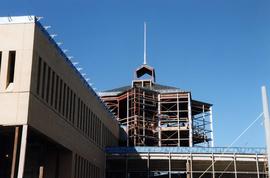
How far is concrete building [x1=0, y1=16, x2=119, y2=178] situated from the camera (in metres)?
36.2

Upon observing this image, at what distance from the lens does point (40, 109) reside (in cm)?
3809

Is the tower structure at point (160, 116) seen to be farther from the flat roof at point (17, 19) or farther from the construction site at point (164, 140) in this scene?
the flat roof at point (17, 19)

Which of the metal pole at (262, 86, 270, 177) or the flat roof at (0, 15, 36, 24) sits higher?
the flat roof at (0, 15, 36, 24)

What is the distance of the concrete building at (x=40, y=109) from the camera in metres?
36.2

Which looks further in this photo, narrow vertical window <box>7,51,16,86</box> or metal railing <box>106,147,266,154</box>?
metal railing <box>106,147,266,154</box>

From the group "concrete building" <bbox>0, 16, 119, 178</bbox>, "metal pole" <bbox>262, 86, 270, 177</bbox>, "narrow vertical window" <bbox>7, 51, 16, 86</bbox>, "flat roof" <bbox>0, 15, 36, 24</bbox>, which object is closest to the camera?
"metal pole" <bbox>262, 86, 270, 177</bbox>

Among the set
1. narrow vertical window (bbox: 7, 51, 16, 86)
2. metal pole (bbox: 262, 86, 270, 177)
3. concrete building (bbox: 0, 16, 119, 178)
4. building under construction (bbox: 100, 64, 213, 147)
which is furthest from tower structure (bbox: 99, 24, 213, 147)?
metal pole (bbox: 262, 86, 270, 177)

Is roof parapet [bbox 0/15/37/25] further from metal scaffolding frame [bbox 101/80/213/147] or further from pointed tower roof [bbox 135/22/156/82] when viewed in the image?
pointed tower roof [bbox 135/22/156/82]

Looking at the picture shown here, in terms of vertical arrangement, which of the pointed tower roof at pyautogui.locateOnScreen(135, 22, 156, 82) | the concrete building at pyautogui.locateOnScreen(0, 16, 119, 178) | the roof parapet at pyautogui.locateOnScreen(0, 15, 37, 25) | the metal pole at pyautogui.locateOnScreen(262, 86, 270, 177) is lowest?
the metal pole at pyautogui.locateOnScreen(262, 86, 270, 177)

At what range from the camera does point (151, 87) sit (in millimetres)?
81000

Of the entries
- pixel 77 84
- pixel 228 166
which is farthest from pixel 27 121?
pixel 228 166

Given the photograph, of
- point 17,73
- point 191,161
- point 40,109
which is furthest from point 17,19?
point 191,161

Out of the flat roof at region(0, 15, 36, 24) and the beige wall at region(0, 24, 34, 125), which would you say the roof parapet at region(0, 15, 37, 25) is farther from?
the beige wall at region(0, 24, 34, 125)

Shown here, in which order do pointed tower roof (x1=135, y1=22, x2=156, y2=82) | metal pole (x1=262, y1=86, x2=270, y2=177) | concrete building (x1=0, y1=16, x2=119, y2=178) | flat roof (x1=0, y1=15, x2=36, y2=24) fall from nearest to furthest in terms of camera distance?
1. metal pole (x1=262, y1=86, x2=270, y2=177)
2. concrete building (x1=0, y1=16, x2=119, y2=178)
3. flat roof (x1=0, y1=15, x2=36, y2=24)
4. pointed tower roof (x1=135, y1=22, x2=156, y2=82)
